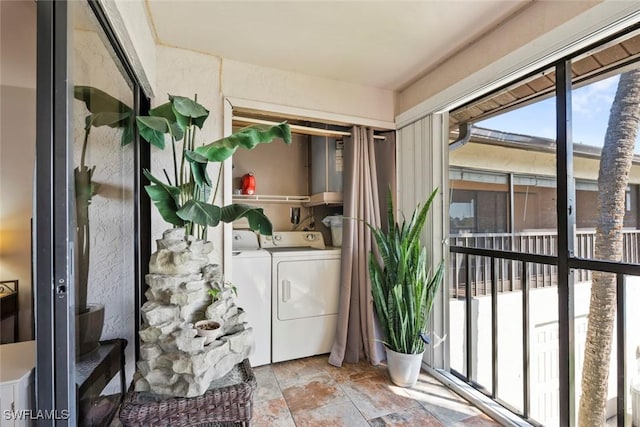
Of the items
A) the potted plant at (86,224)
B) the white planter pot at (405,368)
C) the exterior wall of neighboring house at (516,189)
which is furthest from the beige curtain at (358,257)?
the potted plant at (86,224)

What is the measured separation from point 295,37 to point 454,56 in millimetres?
1151

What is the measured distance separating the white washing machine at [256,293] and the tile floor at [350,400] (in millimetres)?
172

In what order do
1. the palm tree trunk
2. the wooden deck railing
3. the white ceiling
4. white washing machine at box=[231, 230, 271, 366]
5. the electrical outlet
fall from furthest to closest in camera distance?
1. the electrical outlet
2. white washing machine at box=[231, 230, 271, 366]
3. the white ceiling
4. the wooden deck railing
5. the palm tree trunk

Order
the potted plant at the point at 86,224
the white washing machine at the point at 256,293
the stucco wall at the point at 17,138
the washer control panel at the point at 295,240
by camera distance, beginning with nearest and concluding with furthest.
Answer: the stucco wall at the point at 17,138 < the potted plant at the point at 86,224 < the white washing machine at the point at 256,293 < the washer control panel at the point at 295,240

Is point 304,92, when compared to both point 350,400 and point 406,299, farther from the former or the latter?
point 350,400

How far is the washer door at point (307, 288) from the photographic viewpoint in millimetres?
2391

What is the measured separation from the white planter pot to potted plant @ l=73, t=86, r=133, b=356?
1806mm

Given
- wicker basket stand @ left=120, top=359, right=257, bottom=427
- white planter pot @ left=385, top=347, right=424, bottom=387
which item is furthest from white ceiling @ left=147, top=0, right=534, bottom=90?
white planter pot @ left=385, top=347, right=424, bottom=387

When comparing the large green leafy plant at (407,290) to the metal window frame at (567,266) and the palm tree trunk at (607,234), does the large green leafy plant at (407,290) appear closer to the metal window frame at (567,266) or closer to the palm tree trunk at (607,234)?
the metal window frame at (567,266)

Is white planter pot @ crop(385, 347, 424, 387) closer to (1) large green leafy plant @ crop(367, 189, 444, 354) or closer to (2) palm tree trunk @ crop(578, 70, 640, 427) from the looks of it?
(1) large green leafy plant @ crop(367, 189, 444, 354)

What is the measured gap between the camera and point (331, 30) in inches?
69.7

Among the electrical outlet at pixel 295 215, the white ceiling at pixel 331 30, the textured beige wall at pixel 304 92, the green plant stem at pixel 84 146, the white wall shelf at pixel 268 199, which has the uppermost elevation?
the white ceiling at pixel 331 30

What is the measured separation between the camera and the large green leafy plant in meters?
2.03

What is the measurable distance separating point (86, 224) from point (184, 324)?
22.2 inches
